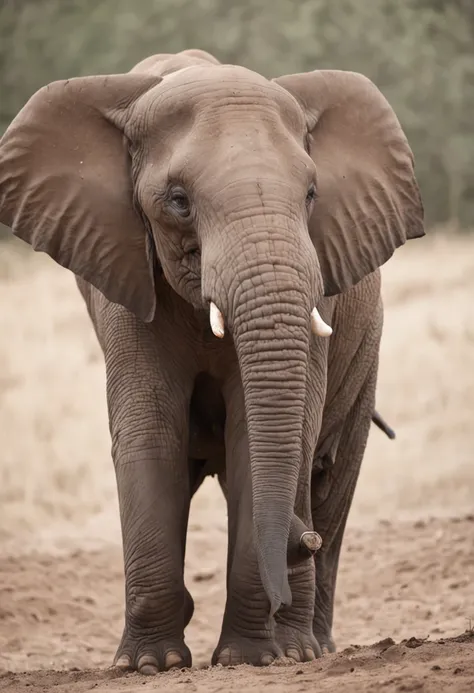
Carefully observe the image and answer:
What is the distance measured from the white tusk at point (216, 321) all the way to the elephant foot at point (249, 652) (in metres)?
1.34

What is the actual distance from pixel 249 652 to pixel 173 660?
0.92 ft

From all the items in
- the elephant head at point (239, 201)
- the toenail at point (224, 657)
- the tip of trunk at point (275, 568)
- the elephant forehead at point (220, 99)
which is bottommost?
the toenail at point (224, 657)

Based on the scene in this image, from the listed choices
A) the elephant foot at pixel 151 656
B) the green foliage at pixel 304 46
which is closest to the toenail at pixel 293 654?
the elephant foot at pixel 151 656

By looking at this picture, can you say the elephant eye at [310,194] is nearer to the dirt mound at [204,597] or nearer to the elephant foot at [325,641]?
the dirt mound at [204,597]

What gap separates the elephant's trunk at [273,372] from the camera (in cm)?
579

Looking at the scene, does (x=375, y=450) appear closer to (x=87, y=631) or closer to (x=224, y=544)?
(x=224, y=544)

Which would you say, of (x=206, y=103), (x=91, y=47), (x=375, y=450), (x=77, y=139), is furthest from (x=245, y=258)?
(x=91, y=47)

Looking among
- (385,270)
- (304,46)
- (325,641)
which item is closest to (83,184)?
(325,641)

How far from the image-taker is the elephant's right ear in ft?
21.7

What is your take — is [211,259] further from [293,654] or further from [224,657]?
[293,654]

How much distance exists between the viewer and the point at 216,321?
592 centimetres

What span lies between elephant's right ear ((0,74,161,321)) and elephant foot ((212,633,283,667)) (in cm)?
124

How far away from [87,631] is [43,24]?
14.8 m

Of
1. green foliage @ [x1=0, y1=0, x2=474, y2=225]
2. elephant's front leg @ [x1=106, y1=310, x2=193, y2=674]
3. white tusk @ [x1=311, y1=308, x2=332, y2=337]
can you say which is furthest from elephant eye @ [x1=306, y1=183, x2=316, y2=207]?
green foliage @ [x1=0, y1=0, x2=474, y2=225]
